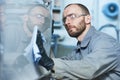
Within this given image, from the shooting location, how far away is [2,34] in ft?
3.40

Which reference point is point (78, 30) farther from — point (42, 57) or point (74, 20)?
point (42, 57)

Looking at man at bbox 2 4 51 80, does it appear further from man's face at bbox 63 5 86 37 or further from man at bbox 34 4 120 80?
man's face at bbox 63 5 86 37

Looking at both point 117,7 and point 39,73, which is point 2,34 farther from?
point 117,7

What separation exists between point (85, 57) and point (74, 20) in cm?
33

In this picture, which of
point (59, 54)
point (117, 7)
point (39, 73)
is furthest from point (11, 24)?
point (117, 7)

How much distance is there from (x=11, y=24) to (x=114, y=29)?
88.7 inches

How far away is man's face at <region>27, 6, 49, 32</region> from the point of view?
1373mm

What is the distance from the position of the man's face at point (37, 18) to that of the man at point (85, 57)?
11cm

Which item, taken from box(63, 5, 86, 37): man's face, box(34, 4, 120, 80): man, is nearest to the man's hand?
box(34, 4, 120, 80): man

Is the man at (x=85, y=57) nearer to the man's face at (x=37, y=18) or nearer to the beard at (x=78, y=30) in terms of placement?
the beard at (x=78, y=30)

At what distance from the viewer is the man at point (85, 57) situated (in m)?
1.49

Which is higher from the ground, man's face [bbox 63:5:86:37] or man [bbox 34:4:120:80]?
man's face [bbox 63:5:86:37]

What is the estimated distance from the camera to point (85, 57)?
1.55 meters

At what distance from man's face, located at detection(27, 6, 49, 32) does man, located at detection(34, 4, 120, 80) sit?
4.4 inches
